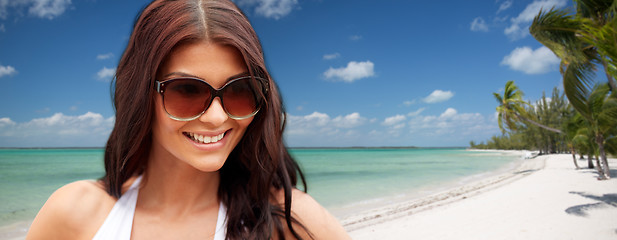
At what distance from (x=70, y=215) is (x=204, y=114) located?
0.55m

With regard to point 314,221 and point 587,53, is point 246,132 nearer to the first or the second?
point 314,221

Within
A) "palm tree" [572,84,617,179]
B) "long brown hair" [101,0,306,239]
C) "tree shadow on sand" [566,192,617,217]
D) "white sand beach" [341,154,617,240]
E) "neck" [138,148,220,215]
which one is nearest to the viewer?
"long brown hair" [101,0,306,239]

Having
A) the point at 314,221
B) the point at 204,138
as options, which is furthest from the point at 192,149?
the point at 314,221

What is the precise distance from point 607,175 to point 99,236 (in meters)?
13.4

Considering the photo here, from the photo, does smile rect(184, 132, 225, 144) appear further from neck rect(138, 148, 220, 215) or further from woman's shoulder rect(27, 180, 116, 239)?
woman's shoulder rect(27, 180, 116, 239)

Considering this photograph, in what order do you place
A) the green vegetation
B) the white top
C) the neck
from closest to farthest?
the white top → the neck → the green vegetation

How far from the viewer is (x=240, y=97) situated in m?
0.99

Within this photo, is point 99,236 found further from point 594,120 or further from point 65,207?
point 594,120

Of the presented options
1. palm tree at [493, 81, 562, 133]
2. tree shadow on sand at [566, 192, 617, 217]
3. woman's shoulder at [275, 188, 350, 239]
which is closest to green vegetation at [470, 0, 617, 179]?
tree shadow on sand at [566, 192, 617, 217]

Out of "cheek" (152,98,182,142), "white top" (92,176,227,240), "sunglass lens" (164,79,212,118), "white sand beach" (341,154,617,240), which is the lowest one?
"white sand beach" (341,154,617,240)

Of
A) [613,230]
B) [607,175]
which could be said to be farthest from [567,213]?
[607,175]

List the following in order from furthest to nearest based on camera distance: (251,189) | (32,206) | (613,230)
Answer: (32,206) < (613,230) < (251,189)

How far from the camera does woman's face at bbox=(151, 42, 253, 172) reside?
0.94 meters

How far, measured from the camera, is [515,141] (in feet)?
217
